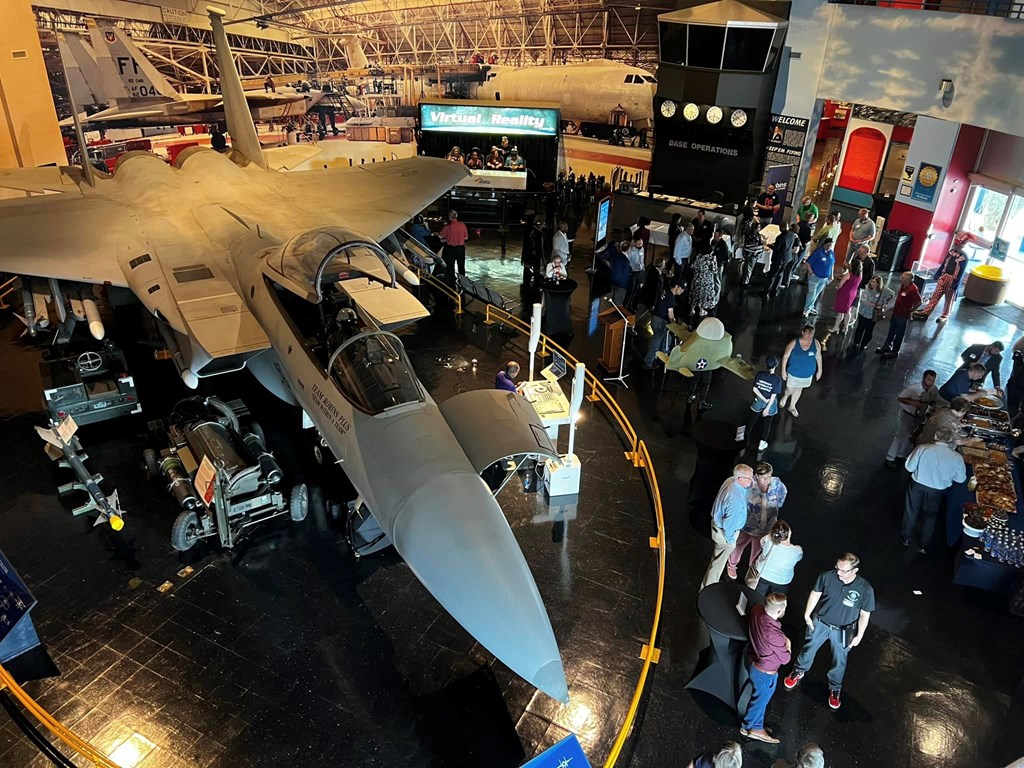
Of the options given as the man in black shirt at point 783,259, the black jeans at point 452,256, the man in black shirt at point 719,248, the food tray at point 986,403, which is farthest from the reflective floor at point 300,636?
the man in black shirt at point 783,259

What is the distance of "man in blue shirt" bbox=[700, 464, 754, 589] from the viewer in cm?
654

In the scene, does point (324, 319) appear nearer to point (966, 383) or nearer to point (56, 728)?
point (56, 728)

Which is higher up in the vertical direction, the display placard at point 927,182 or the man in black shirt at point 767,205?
the display placard at point 927,182

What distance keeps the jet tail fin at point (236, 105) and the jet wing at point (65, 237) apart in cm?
347

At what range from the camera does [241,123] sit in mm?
13969

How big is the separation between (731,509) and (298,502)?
4.96m

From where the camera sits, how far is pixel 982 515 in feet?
23.4

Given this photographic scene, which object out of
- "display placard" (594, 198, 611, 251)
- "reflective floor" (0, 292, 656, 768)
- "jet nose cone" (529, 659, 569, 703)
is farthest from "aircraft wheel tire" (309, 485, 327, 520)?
"display placard" (594, 198, 611, 251)

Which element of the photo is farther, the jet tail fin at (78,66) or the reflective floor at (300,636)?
the jet tail fin at (78,66)

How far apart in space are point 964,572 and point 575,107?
2069cm

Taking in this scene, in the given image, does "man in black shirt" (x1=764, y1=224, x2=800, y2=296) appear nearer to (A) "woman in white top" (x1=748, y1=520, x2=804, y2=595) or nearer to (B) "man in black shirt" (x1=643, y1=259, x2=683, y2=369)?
(B) "man in black shirt" (x1=643, y1=259, x2=683, y2=369)

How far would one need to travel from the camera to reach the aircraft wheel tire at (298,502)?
7832 millimetres

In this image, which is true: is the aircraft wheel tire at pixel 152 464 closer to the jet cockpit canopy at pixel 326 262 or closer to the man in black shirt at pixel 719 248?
the jet cockpit canopy at pixel 326 262

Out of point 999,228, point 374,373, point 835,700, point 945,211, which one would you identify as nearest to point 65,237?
point 374,373
